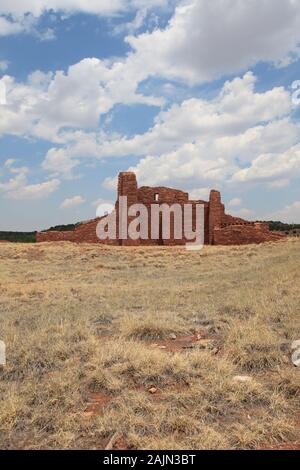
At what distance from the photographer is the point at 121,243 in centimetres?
3325

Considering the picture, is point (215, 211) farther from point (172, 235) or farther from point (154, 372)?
point (154, 372)

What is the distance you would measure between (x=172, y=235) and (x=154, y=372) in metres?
29.6

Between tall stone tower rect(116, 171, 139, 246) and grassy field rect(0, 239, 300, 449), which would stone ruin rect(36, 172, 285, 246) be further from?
grassy field rect(0, 239, 300, 449)

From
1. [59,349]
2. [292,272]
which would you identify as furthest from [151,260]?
[59,349]

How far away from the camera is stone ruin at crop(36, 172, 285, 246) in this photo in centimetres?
3194

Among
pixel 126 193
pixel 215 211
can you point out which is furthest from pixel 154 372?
pixel 215 211

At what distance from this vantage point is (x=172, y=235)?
34.7 metres

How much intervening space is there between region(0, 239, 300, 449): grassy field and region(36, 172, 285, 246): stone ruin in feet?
68.6

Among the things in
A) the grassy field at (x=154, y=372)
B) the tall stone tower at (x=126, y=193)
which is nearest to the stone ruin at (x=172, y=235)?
the tall stone tower at (x=126, y=193)

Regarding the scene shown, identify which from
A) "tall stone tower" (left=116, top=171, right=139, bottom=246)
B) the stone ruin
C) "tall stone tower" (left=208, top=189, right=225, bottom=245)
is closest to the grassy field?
the stone ruin

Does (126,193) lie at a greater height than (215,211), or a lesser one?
greater

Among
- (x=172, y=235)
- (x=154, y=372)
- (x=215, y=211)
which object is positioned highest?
(x=215, y=211)

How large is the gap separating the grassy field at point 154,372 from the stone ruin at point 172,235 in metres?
20.9

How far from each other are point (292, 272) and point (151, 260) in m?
11.2
